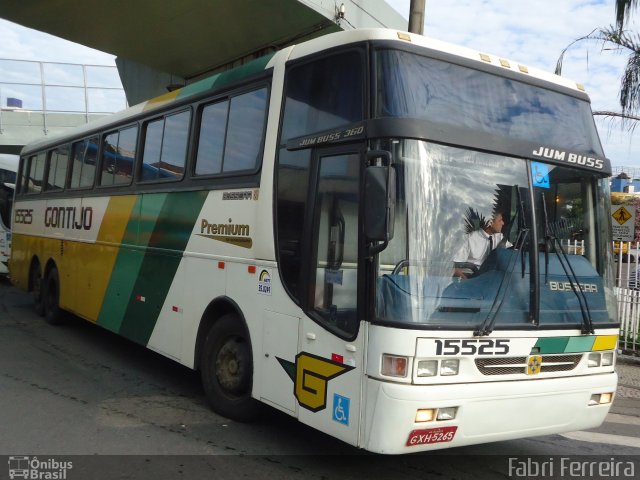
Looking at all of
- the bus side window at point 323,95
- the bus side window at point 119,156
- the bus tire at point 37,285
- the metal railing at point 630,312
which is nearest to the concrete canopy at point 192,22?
the bus side window at point 119,156

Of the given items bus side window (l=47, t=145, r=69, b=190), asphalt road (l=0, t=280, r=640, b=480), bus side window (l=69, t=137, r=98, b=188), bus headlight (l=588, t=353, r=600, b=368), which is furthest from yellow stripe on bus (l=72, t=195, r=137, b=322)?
bus headlight (l=588, t=353, r=600, b=368)

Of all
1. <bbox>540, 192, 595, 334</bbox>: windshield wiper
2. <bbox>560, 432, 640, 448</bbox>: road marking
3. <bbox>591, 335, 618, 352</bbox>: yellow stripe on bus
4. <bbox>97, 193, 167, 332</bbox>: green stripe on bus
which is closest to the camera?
<bbox>540, 192, 595, 334</bbox>: windshield wiper

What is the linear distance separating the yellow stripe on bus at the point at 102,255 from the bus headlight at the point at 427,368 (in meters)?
5.16

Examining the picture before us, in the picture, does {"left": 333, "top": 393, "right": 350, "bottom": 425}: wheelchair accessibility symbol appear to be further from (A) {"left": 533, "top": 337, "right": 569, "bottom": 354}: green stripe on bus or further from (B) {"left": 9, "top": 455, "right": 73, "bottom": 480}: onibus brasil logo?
(B) {"left": 9, "top": 455, "right": 73, "bottom": 480}: onibus brasil logo

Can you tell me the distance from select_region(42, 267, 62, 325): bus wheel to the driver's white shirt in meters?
8.57

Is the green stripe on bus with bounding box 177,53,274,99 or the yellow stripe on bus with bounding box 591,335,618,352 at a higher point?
the green stripe on bus with bounding box 177,53,274,99

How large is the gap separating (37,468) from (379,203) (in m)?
3.34

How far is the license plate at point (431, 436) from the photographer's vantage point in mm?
4117

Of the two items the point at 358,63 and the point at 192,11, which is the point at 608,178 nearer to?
the point at 358,63

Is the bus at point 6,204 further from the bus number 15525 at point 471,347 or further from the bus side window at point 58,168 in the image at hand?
the bus number 15525 at point 471,347

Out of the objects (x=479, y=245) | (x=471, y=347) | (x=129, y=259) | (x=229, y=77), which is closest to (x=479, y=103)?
(x=479, y=245)

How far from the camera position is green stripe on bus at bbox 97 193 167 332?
7.61 m

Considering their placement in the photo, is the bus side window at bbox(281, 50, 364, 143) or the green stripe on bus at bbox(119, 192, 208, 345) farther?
the green stripe on bus at bbox(119, 192, 208, 345)

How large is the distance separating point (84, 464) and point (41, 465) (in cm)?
33
